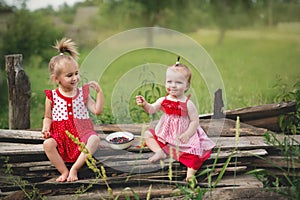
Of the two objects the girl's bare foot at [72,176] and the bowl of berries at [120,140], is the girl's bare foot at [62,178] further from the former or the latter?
the bowl of berries at [120,140]

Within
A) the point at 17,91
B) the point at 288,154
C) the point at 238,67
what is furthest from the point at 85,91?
the point at 238,67

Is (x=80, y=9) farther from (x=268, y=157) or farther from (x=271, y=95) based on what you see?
(x=268, y=157)

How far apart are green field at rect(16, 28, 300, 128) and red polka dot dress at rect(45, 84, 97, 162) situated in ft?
2.47

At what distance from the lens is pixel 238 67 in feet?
13.6

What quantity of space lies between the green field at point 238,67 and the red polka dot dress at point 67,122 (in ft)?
2.47

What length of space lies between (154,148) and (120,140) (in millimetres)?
189

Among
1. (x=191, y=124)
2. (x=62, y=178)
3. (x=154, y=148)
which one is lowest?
(x=62, y=178)

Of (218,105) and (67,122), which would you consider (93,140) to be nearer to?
(67,122)

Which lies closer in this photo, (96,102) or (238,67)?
(96,102)

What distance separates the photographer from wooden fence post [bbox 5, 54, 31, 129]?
8.50 ft

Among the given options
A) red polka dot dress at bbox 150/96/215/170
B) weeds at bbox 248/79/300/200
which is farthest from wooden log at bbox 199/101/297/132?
red polka dot dress at bbox 150/96/215/170

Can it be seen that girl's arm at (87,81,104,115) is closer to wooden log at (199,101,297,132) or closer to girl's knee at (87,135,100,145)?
girl's knee at (87,135,100,145)

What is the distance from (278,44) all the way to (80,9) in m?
1.94

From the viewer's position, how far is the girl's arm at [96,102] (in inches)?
83.7
